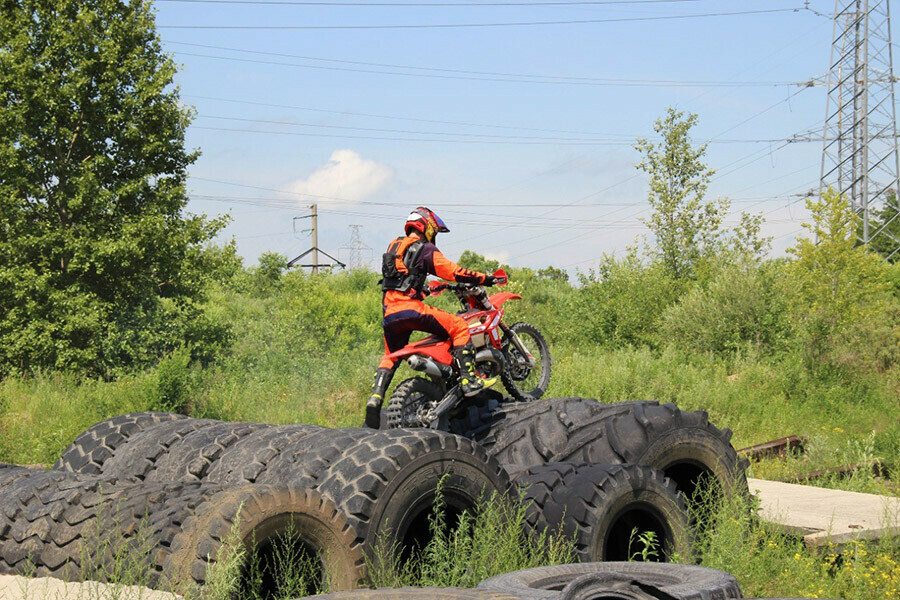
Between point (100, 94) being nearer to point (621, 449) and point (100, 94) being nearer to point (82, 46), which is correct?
point (82, 46)

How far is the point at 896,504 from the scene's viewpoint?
7586 millimetres

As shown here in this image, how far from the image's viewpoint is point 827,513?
24.0 feet

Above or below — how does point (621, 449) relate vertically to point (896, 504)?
above

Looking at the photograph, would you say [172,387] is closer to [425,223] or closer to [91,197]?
[425,223]

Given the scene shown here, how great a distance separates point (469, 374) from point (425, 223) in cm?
147

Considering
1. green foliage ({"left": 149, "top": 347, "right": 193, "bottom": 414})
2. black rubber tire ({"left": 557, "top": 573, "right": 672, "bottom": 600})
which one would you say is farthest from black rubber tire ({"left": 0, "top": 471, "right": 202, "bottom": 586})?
green foliage ({"left": 149, "top": 347, "right": 193, "bottom": 414})

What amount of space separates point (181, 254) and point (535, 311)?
15.3m

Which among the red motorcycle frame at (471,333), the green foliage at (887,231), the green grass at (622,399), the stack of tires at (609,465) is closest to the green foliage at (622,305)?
the green grass at (622,399)

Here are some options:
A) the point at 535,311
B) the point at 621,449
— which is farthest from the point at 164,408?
the point at 535,311

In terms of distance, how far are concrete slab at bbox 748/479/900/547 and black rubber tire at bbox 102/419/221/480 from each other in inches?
165

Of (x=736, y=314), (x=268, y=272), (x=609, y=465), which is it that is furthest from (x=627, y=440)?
(x=268, y=272)

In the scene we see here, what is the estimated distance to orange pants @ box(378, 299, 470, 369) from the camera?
8273mm

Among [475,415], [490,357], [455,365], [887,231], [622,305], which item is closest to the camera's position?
[475,415]

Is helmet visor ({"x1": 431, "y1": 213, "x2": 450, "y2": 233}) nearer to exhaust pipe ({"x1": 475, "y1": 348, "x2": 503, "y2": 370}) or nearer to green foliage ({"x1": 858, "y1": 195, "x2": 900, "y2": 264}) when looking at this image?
exhaust pipe ({"x1": 475, "y1": 348, "x2": 503, "y2": 370})
